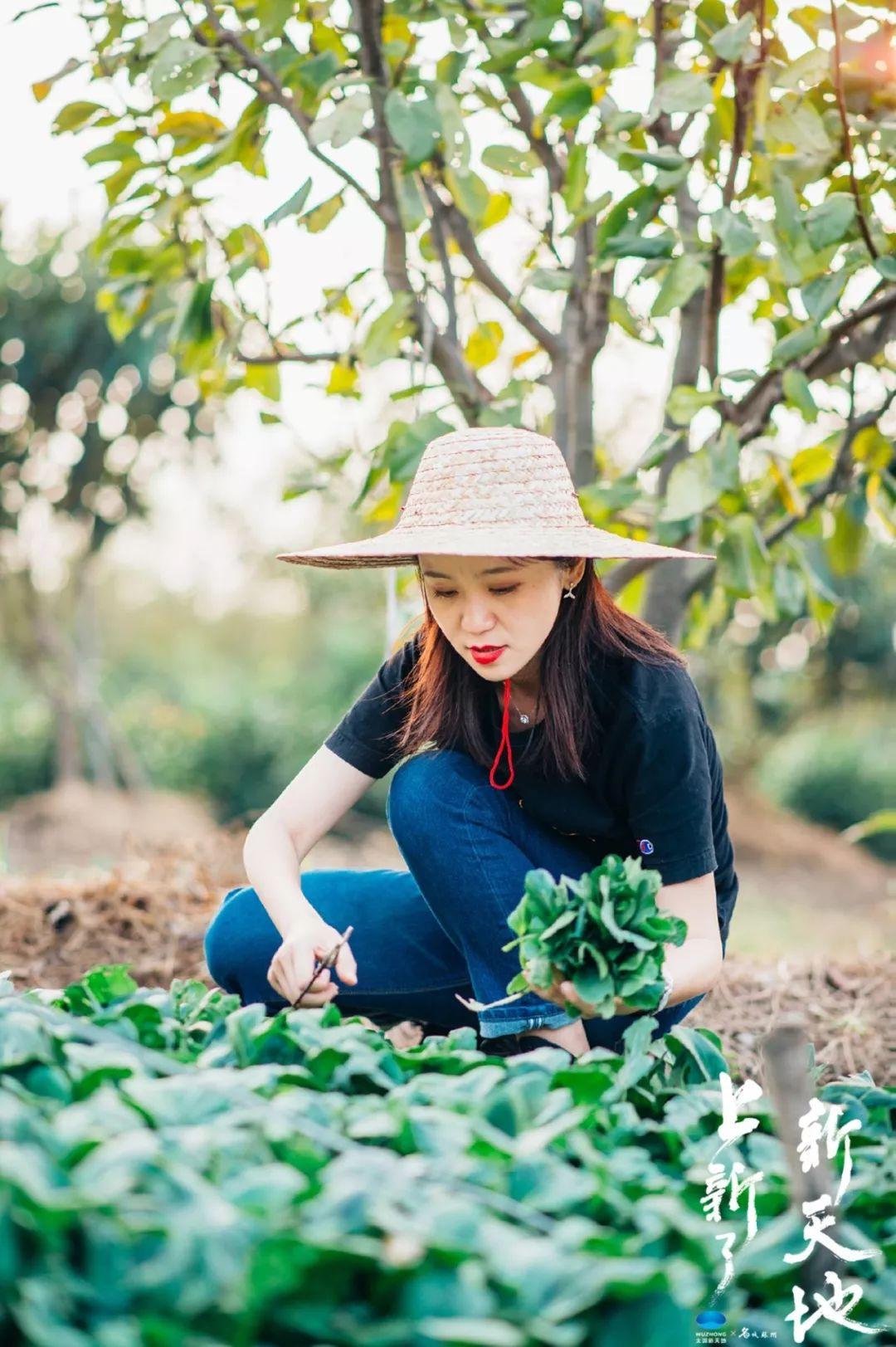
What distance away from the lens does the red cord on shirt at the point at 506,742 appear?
1731 mm

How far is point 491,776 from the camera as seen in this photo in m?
1.76

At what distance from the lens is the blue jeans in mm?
1638

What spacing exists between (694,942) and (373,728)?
0.58 meters

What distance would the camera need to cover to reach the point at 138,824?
649 centimetres

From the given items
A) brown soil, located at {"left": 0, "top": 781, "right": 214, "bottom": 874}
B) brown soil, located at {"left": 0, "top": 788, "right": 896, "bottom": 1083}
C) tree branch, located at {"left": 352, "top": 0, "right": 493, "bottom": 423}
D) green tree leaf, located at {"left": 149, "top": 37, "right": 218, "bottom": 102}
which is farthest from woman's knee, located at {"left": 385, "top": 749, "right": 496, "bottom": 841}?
brown soil, located at {"left": 0, "top": 781, "right": 214, "bottom": 874}

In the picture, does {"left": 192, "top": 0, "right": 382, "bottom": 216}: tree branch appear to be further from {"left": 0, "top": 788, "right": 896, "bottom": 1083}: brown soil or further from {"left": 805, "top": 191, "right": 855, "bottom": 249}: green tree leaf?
{"left": 0, "top": 788, "right": 896, "bottom": 1083}: brown soil

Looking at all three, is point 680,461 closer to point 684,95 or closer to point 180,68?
point 684,95

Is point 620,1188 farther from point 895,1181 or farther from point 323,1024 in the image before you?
point 323,1024

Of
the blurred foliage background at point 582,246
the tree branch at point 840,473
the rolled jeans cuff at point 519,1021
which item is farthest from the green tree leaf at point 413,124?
the rolled jeans cuff at point 519,1021

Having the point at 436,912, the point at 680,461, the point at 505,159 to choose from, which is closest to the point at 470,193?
the point at 505,159

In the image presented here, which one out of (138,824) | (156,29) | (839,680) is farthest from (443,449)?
(839,680)

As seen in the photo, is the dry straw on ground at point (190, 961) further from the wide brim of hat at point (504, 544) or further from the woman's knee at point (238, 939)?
the wide brim of hat at point (504, 544)

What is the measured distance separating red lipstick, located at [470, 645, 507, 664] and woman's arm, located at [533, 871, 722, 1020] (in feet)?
1.16

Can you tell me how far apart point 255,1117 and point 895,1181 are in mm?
549
